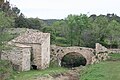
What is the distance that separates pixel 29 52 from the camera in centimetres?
5119

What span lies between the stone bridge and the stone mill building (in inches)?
189

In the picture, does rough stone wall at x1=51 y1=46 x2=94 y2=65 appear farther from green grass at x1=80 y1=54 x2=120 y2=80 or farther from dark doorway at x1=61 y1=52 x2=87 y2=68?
green grass at x1=80 y1=54 x2=120 y2=80

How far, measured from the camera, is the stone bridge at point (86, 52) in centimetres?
6107

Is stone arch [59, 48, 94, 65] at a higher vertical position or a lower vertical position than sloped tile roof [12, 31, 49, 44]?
lower

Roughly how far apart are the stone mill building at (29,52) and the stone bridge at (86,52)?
4795 millimetres

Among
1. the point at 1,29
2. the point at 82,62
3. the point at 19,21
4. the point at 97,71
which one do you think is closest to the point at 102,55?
the point at 82,62

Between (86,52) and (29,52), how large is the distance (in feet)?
45.9

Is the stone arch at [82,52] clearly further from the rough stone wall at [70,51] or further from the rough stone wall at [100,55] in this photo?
the rough stone wall at [100,55]

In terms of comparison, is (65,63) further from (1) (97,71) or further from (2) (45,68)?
(1) (97,71)

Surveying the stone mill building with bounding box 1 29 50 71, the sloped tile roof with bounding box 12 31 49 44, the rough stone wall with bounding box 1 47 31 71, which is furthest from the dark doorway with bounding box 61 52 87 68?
the rough stone wall with bounding box 1 47 31 71

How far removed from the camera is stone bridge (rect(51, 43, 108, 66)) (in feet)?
200

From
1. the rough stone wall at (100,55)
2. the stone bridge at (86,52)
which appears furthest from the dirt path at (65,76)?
the stone bridge at (86,52)

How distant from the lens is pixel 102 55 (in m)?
61.1

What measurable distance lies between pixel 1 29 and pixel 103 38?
39760 millimetres
